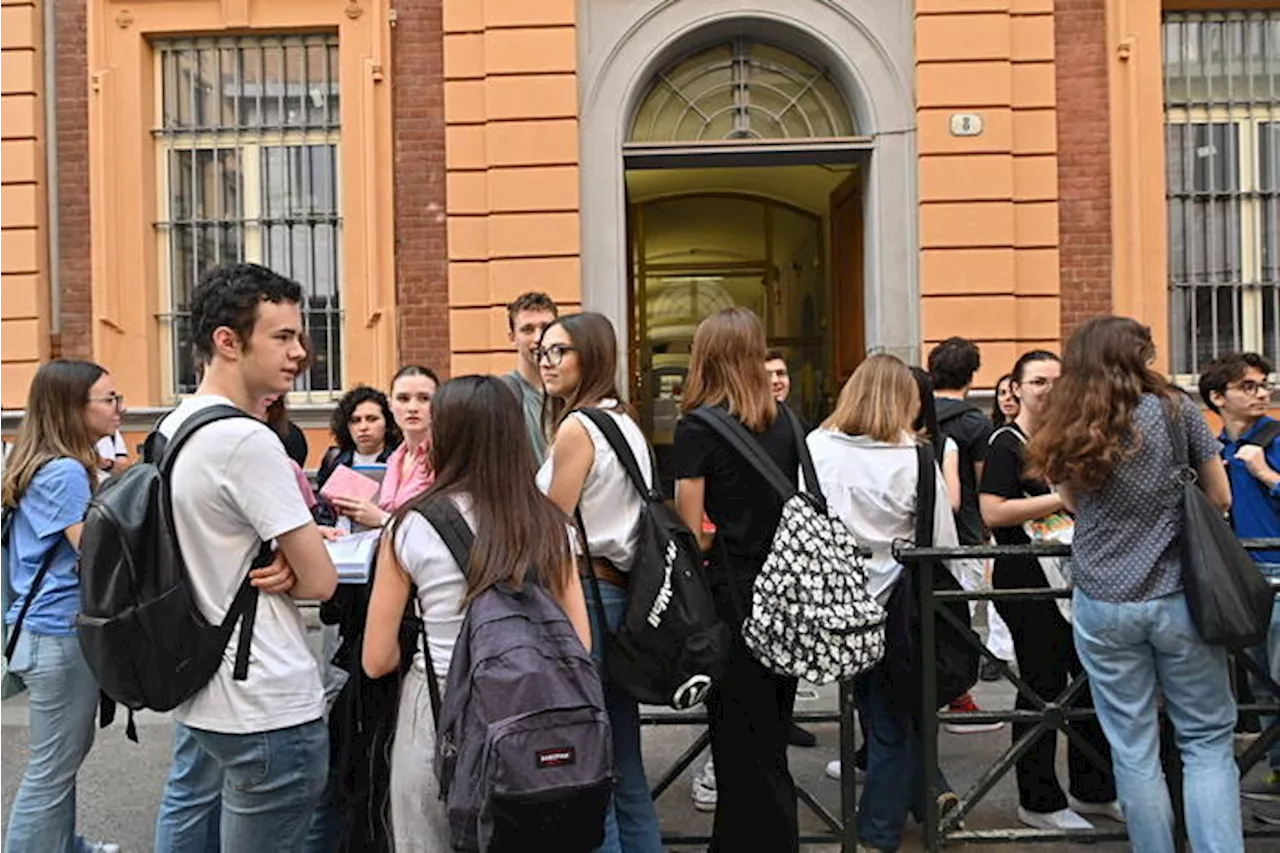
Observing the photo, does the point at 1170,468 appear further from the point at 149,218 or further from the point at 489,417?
the point at 149,218

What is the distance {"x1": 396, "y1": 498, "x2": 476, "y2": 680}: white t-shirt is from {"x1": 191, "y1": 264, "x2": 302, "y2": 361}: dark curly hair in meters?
0.64

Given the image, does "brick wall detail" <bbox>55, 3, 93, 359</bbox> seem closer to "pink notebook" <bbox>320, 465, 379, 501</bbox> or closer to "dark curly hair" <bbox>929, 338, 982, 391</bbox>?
"pink notebook" <bbox>320, 465, 379, 501</bbox>

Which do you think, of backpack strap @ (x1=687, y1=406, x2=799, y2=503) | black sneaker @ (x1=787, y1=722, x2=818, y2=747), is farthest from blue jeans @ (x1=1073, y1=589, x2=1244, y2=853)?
black sneaker @ (x1=787, y1=722, x2=818, y2=747)

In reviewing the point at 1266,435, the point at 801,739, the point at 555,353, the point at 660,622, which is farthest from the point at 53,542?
the point at 1266,435

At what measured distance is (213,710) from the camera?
2.62 m

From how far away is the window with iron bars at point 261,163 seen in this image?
9.79 metres

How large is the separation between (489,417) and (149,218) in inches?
321

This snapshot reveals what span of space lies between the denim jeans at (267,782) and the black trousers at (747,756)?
1376 millimetres

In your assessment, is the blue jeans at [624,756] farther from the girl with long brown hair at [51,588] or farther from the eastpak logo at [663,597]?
the girl with long brown hair at [51,588]

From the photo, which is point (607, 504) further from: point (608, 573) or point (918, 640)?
point (918, 640)

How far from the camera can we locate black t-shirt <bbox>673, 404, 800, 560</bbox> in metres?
3.67

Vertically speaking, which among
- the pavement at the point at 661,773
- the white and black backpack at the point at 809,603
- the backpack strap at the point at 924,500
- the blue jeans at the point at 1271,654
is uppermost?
the backpack strap at the point at 924,500

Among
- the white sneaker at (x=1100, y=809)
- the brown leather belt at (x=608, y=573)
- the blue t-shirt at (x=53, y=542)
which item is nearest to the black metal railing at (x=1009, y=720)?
the white sneaker at (x=1100, y=809)

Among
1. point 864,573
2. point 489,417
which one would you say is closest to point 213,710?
point 489,417
